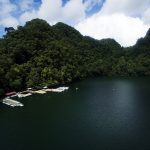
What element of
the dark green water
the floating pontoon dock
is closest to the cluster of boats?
the floating pontoon dock

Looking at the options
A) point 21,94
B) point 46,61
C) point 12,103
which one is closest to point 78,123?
point 12,103

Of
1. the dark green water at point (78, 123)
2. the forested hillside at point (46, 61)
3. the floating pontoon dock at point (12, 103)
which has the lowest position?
the dark green water at point (78, 123)

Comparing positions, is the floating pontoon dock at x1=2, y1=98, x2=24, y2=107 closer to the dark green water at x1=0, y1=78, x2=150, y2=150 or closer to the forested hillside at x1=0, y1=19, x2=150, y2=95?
the dark green water at x1=0, y1=78, x2=150, y2=150

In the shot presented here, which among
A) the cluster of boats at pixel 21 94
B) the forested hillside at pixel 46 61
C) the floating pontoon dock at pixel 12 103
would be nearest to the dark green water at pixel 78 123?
the floating pontoon dock at pixel 12 103

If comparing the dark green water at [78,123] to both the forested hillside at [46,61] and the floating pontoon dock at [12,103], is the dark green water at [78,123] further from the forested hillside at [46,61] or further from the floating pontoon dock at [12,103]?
the forested hillside at [46,61]

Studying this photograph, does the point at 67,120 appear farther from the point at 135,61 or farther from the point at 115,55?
the point at 115,55

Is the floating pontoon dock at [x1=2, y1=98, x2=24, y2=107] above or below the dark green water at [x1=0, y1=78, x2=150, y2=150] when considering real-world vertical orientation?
above

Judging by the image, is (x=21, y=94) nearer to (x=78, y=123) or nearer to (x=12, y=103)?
(x=12, y=103)
